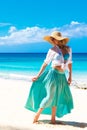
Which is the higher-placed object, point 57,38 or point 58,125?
point 57,38

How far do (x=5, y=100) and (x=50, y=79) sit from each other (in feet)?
10.5

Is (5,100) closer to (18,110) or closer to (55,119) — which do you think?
(18,110)

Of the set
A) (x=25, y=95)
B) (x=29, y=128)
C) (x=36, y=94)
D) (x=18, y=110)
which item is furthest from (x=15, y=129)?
(x=25, y=95)

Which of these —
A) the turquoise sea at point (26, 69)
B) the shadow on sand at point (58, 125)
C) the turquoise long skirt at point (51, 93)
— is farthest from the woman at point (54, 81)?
the turquoise sea at point (26, 69)

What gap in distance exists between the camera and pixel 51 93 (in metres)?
7.03

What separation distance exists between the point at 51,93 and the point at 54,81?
169mm

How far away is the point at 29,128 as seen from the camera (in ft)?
22.7

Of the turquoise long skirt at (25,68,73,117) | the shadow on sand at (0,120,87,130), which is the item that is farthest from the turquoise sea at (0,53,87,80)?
the turquoise long skirt at (25,68,73,117)

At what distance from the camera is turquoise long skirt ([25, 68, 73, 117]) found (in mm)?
7039

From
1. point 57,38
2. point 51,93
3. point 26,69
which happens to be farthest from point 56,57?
point 26,69

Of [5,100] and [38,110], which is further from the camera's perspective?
[5,100]

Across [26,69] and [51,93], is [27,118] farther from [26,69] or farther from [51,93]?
[26,69]

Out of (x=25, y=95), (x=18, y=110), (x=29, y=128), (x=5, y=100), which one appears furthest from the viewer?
(x=25, y=95)

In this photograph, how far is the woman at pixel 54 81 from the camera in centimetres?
700
